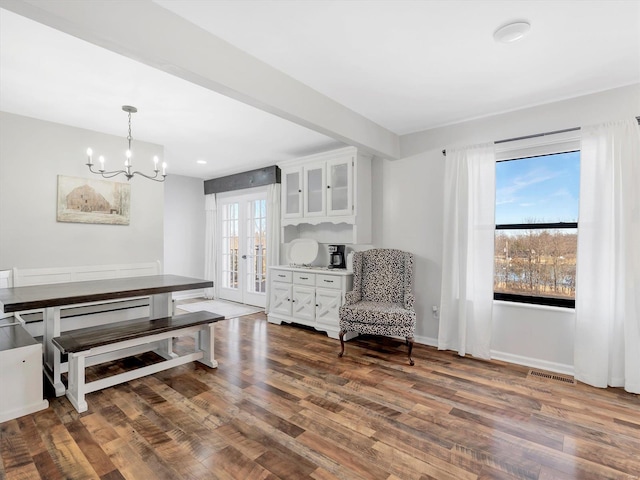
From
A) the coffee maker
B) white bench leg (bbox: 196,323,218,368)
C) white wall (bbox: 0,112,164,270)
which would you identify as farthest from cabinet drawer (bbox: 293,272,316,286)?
white wall (bbox: 0,112,164,270)

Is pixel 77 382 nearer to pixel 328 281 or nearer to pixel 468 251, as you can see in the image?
pixel 328 281

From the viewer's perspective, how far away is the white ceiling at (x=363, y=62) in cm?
194

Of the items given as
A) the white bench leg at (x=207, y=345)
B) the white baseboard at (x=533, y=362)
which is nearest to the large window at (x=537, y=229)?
the white baseboard at (x=533, y=362)

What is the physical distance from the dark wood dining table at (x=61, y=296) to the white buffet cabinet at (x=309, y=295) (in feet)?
4.87

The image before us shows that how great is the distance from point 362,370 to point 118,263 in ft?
10.6

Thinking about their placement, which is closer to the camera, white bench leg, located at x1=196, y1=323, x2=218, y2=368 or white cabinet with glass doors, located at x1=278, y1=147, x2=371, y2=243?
white bench leg, located at x1=196, y1=323, x2=218, y2=368

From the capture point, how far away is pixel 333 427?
217 centimetres

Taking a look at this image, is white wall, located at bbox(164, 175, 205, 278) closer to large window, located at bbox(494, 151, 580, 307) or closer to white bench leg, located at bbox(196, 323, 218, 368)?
white bench leg, located at bbox(196, 323, 218, 368)

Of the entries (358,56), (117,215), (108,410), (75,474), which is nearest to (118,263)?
(117,215)

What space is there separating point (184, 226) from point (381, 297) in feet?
14.9

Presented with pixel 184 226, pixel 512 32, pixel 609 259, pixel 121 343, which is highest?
pixel 512 32

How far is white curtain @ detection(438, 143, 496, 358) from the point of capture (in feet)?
11.2

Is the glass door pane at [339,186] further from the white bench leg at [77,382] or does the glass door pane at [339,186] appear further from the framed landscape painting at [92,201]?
the white bench leg at [77,382]

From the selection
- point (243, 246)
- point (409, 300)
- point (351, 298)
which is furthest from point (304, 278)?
point (243, 246)
